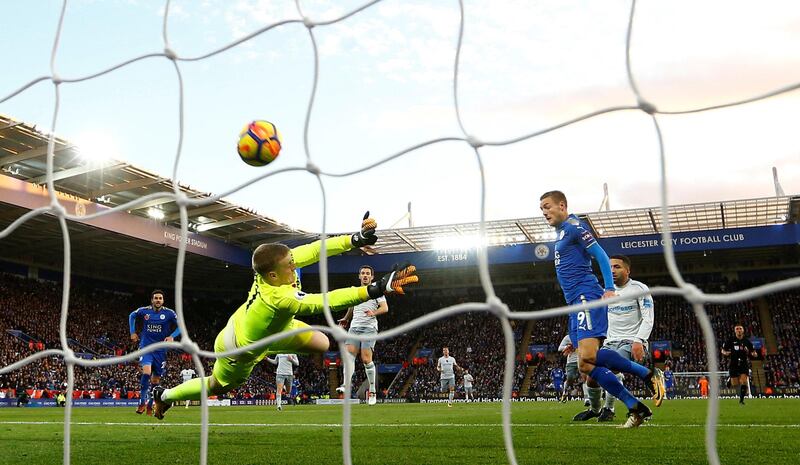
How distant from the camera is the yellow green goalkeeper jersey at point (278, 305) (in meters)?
4.71

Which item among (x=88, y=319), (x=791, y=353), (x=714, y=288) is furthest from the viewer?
(x=714, y=288)

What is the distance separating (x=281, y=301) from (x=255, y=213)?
78.7 ft

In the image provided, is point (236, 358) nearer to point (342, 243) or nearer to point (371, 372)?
point (342, 243)

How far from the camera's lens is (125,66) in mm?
4242

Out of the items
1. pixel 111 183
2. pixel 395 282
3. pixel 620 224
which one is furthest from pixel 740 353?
pixel 111 183

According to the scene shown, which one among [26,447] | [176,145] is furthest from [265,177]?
[26,447]

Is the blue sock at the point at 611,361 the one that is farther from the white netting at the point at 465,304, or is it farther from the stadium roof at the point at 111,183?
the stadium roof at the point at 111,183

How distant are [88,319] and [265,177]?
3084 cm

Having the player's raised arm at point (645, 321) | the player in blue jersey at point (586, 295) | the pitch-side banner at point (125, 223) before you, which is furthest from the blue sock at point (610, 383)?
the pitch-side banner at point (125, 223)

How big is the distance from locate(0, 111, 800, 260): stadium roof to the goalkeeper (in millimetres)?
15796

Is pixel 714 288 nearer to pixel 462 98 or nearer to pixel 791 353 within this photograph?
pixel 791 353

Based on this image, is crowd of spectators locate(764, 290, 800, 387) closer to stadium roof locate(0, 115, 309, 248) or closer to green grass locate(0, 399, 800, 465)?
stadium roof locate(0, 115, 309, 248)

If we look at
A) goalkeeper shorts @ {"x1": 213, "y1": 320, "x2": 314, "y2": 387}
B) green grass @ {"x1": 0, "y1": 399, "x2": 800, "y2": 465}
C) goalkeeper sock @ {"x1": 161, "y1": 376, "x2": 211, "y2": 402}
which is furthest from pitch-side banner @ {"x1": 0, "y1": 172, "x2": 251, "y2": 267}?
goalkeeper shorts @ {"x1": 213, "y1": 320, "x2": 314, "y2": 387}

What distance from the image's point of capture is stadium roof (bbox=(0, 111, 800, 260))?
69.4 feet
